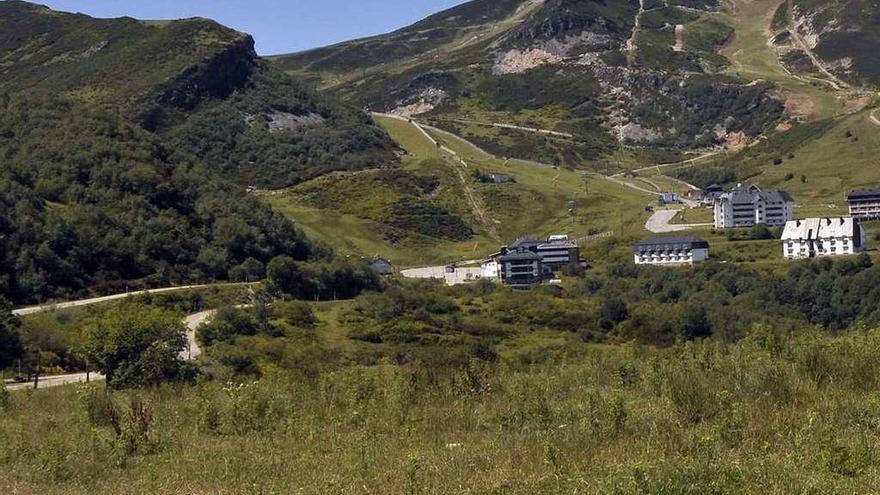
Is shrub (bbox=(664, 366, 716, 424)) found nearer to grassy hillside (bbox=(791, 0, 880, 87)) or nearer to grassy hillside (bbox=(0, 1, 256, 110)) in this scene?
grassy hillside (bbox=(0, 1, 256, 110))

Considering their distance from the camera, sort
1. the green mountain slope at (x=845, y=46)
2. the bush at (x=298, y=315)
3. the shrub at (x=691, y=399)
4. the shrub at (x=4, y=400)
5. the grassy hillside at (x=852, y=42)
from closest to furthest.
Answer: the shrub at (x=691, y=399) → the shrub at (x=4, y=400) → the bush at (x=298, y=315) → the grassy hillside at (x=852, y=42) → the green mountain slope at (x=845, y=46)

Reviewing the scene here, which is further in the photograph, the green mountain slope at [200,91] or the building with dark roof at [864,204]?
Answer: the green mountain slope at [200,91]

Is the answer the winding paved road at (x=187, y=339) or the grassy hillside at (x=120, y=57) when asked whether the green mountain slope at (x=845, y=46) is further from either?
the winding paved road at (x=187, y=339)

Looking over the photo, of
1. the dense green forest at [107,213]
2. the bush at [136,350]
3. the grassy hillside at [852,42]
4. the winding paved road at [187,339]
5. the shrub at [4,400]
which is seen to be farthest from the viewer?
the grassy hillside at [852,42]

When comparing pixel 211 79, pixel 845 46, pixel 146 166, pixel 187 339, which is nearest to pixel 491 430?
pixel 187 339

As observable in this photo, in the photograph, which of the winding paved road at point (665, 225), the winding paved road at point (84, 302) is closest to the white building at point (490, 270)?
the winding paved road at point (665, 225)

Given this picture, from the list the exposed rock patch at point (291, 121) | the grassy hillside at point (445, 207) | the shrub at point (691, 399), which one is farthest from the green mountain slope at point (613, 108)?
the shrub at point (691, 399)

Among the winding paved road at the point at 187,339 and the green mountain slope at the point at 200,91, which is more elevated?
the green mountain slope at the point at 200,91

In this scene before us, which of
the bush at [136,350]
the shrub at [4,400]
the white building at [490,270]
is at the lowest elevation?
the white building at [490,270]

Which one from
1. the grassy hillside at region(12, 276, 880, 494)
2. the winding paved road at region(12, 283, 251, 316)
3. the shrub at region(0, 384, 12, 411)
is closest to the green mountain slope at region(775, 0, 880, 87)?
the winding paved road at region(12, 283, 251, 316)
